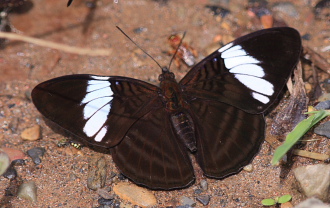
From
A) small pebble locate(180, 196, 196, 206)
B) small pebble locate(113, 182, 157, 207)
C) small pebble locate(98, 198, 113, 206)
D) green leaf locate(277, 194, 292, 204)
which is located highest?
green leaf locate(277, 194, 292, 204)

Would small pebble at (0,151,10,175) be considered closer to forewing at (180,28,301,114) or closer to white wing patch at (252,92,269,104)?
forewing at (180,28,301,114)

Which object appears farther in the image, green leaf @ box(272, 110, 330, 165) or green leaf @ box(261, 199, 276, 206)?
green leaf @ box(261, 199, 276, 206)

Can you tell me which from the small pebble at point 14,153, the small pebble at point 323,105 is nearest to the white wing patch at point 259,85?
the small pebble at point 323,105

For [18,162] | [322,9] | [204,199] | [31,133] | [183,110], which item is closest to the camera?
[204,199]

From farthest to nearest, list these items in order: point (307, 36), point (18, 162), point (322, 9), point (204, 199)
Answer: point (322, 9) → point (307, 36) → point (18, 162) → point (204, 199)

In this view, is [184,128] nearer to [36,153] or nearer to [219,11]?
[36,153]

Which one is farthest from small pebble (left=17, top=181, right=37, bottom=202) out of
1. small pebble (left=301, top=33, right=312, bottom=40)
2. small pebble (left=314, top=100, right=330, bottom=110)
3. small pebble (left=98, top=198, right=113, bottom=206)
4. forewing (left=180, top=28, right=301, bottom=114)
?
small pebble (left=301, top=33, right=312, bottom=40)

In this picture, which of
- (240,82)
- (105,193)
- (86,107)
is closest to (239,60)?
(240,82)

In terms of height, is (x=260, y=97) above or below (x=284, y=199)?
above
